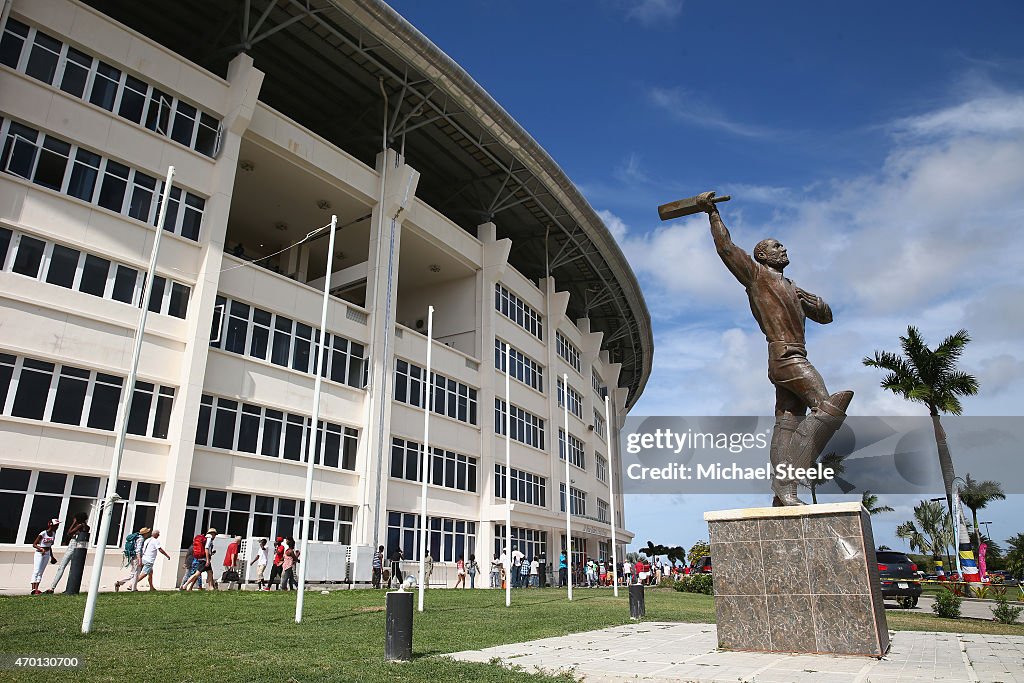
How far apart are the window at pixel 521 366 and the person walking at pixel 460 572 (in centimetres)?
1109

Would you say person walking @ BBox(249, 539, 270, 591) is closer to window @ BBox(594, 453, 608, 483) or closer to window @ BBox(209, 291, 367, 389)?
window @ BBox(209, 291, 367, 389)

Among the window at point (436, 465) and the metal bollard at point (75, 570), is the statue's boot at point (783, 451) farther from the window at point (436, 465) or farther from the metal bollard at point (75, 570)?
the window at point (436, 465)

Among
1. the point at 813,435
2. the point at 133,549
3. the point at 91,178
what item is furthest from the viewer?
the point at 91,178

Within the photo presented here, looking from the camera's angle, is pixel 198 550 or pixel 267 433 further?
pixel 267 433

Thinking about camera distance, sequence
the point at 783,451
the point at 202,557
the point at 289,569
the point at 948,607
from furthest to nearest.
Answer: the point at 289,569, the point at 202,557, the point at 948,607, the point at 783,451

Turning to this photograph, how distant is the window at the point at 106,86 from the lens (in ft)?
73.1

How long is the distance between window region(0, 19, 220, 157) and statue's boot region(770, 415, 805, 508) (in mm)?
23359

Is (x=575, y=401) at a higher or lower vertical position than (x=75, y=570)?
higher

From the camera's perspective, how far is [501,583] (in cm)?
3581

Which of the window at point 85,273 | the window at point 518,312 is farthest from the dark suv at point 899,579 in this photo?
Result: the window at point 85,273

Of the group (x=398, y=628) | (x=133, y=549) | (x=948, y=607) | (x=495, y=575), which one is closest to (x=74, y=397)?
(x=133, y=549)

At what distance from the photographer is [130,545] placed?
21250 mm

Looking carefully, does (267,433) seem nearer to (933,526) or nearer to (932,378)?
(932,378)

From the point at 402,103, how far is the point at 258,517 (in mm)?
20046
